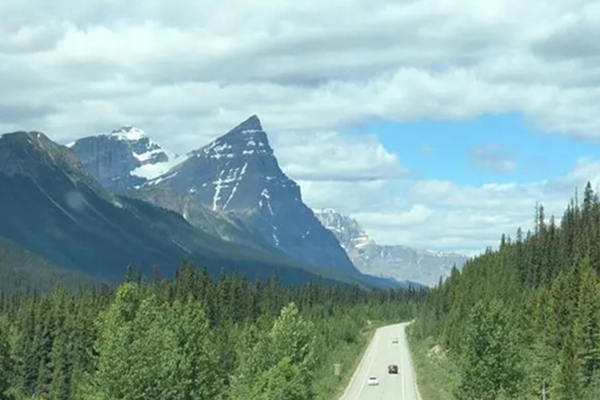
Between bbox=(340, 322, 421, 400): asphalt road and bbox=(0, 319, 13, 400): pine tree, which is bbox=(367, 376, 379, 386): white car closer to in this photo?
bbox=(340, 322, 421, 400): asphalt road

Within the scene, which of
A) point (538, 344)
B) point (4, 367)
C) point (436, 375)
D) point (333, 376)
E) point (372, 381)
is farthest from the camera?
point (333, 376)

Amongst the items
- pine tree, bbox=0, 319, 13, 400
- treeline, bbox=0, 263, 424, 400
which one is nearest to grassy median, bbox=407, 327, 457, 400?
treeline, bbox=0, 263, 424, 400

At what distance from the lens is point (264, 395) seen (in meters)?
98.1

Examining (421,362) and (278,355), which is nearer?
(278,355)

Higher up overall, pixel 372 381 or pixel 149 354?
pixel 149 354

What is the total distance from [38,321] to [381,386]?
56.6 m

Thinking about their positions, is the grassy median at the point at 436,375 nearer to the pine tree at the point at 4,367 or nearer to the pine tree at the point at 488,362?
the pine tree at the point at 488,362

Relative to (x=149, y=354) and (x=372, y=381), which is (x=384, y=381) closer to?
(x=372, y=381)

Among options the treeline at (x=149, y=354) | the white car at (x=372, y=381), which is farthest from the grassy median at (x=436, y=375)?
the treeline at (x=149, y=354)

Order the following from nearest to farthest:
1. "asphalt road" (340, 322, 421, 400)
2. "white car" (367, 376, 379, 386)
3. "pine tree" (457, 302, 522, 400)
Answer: "pine tree" (457, 302, 522, 400) → "asphalt road" (340, 322, 421, 400) → "white car" (367, 376, 379, 386)

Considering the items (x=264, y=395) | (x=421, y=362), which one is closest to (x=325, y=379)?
(x=421, y=362)

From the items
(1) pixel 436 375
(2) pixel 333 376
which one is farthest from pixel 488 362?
(2) pixel 333 376

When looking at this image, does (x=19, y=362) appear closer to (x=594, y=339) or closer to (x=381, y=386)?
(x=381, y=386)

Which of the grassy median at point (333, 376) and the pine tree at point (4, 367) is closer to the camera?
the pine tree at point (4, 367)
